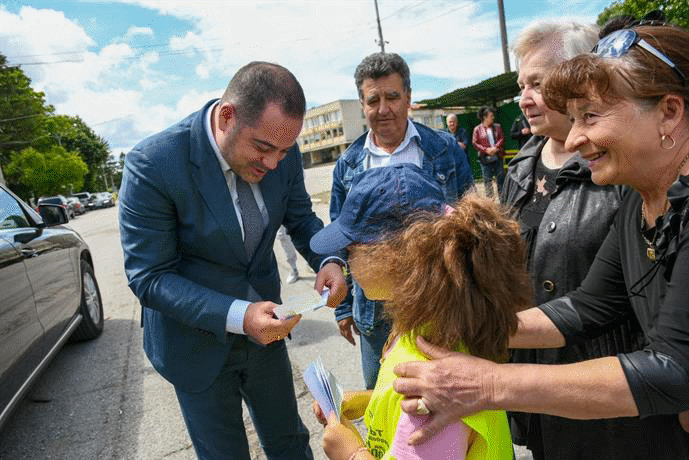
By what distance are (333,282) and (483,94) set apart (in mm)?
14357

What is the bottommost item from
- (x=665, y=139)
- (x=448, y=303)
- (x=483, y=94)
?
(x=448, y=303)

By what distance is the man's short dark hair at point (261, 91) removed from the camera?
177 cm

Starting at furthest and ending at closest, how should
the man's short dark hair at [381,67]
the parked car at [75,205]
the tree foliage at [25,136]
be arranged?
the tree foliage at [25,136] → the parked car at [75,205] → the man's short dark hair at [381,67]

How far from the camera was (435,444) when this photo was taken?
3.75ft

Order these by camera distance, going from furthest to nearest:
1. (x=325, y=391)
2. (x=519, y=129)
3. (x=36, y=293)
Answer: (x=519, y=129)
(x=36, y=293)
(x=325, y=391)

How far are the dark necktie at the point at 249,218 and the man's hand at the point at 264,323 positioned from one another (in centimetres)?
29

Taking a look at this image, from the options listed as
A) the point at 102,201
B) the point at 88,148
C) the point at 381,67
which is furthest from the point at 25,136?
the point at 381,67

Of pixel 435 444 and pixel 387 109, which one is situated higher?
pixel 387 109

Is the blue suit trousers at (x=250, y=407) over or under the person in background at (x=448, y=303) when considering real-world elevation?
under

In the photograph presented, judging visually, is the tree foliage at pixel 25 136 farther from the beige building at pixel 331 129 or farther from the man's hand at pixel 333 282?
the beige building at pixel 331 129

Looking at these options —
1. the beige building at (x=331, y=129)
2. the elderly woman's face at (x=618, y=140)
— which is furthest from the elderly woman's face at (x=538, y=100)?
the beige building at (x=331, y=129)

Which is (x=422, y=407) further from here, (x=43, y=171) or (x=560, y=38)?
(x=43, y=171)

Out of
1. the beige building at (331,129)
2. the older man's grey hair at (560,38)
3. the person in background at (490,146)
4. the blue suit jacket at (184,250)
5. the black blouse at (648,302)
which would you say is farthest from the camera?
the beige building at (331,129)

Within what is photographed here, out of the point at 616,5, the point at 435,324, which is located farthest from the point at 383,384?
the point at 616,5
